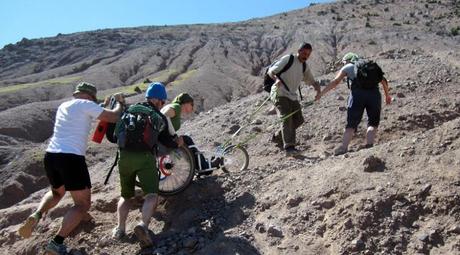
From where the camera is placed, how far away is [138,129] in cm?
629

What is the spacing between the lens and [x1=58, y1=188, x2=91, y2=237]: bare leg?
20.3ft

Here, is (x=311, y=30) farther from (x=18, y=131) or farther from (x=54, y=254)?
(x=54, y=254)

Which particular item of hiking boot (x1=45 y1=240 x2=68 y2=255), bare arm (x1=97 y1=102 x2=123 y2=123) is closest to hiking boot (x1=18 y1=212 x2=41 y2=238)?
hiking boot (x1=45 y1=240 x2=68 y2=255)

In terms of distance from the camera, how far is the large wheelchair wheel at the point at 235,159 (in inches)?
339

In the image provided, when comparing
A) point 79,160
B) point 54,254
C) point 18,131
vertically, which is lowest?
point 18,131

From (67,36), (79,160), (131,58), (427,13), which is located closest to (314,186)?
(79,160)

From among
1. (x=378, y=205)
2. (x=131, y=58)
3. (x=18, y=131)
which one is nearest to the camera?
(x=378, y=205)

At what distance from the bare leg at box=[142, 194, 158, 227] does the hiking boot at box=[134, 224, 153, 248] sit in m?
0.11

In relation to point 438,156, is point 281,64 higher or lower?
higher

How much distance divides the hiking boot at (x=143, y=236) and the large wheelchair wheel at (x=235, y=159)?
2.47 meters

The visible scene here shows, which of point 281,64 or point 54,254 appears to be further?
point 281,64

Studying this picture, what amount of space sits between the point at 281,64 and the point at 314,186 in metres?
2.78

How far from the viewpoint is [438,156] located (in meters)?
6.52

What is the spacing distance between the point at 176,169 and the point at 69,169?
5.21 feet
